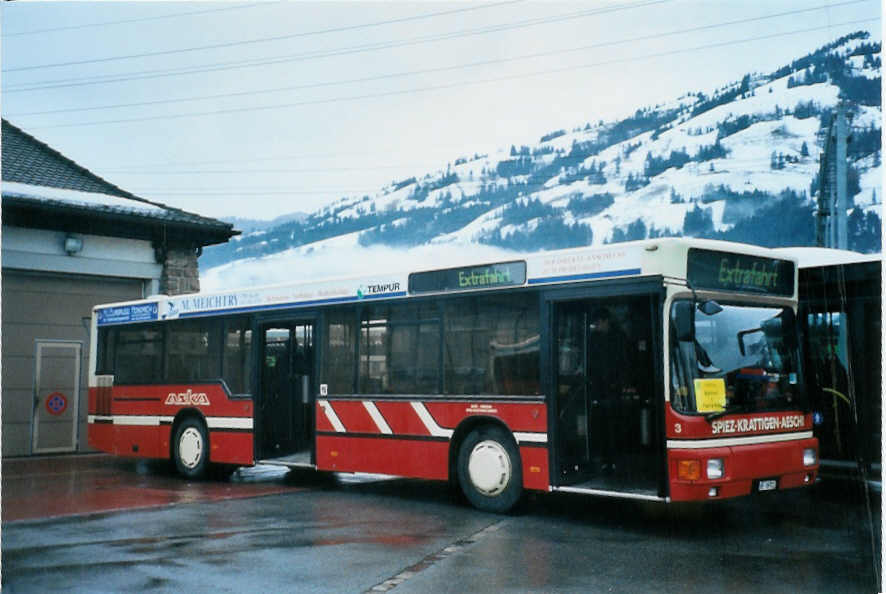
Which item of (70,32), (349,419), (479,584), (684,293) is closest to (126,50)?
(70,32)

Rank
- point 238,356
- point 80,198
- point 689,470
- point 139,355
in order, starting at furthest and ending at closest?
point 80,198, point 139,355, point 238,356, point 689,470

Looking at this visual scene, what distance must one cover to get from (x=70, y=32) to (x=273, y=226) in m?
25.9

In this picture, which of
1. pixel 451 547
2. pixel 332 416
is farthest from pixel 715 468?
pixel 332 416

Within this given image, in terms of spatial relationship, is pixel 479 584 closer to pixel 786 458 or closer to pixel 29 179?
pixel 786 458

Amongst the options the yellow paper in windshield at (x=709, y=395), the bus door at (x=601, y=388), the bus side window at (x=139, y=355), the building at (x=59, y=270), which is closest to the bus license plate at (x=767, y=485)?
the yellow paper in windshield at (x=709, y=395)

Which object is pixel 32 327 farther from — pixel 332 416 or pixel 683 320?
pixel 683 320

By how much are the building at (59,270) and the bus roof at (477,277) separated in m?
3.67

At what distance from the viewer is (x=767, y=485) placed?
841 centimetres

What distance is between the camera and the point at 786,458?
8594 mm

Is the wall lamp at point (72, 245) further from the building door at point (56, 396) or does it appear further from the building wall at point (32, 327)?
the building door at point (56, 396)

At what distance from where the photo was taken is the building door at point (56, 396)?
17.5 metres

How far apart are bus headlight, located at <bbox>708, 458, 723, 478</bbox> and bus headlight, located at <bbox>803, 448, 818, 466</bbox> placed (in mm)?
1219

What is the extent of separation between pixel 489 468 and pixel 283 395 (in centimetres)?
419

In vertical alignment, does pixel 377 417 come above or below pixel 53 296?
below
